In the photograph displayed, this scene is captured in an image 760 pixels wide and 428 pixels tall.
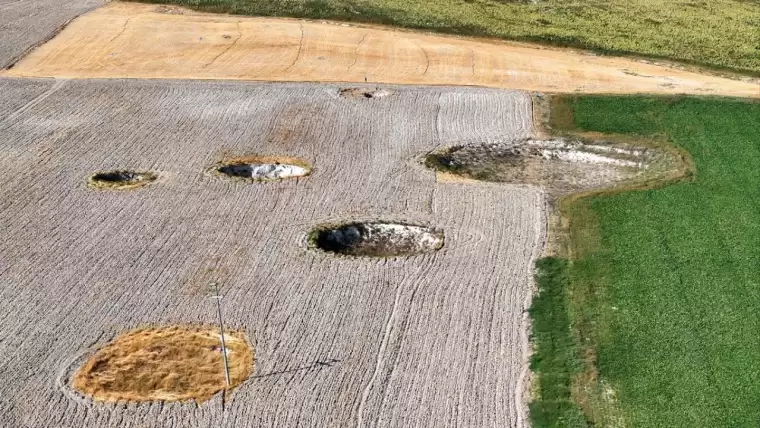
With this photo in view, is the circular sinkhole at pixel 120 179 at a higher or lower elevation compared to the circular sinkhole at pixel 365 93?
higher

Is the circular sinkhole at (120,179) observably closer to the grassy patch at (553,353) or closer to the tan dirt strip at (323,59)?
the tan dirt strip at (323,59)

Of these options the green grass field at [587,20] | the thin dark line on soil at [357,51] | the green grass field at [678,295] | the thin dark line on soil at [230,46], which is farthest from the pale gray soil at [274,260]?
the green grass field at [587,20]

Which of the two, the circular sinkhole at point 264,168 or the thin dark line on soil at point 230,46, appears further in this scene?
the thin dark line on soil at point 230,46

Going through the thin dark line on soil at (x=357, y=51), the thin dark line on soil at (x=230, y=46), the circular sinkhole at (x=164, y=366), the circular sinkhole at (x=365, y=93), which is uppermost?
the circular sinkhole at (x=164, y=366)

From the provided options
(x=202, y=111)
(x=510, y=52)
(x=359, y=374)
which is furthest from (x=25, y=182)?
(x=510, y=52)

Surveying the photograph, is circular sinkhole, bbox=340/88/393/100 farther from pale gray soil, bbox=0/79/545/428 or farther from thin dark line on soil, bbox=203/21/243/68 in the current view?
thin dark line on soil, bbox=203/21/243/68

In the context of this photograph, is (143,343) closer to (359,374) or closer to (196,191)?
(359,374)

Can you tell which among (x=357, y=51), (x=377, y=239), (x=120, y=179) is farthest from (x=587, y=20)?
(x=120, y=179)
